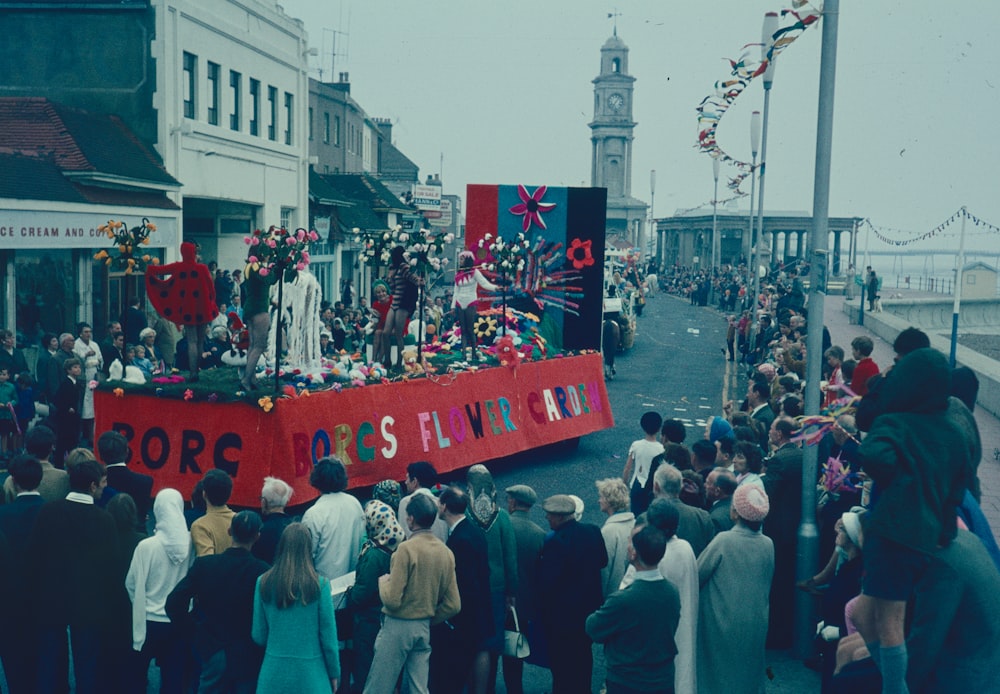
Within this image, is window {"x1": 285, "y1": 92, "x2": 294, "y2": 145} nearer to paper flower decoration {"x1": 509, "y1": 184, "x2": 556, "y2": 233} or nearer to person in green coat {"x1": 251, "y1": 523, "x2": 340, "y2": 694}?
paper flower decoration {"x1": 509, "y1": 184, "x2": 556, "y2": 233}

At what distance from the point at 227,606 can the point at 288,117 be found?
2987 cm

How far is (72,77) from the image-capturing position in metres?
26.0

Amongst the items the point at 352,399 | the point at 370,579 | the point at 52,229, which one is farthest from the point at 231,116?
the point at 370,579

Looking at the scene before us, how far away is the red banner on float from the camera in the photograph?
11984 mm

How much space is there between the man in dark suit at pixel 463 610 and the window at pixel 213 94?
23648mm

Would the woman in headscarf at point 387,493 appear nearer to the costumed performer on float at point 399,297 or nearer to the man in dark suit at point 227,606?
the man in dark suit at point 227,606

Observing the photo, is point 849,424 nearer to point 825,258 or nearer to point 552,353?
point 825,258

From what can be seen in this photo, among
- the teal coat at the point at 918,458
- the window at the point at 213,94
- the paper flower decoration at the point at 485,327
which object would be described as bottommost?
the paper flower decoration at the point at 485,327

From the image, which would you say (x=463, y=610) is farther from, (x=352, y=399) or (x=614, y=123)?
(x=614, y=123)

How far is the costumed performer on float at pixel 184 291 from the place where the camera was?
1271 cm

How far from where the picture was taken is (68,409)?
14.0m

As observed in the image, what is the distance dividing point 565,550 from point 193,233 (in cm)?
2524

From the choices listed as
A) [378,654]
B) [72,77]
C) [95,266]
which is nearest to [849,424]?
[378,654]

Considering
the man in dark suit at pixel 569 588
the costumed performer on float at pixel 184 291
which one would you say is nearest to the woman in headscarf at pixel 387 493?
the man in dark suit at pixel 569 588
